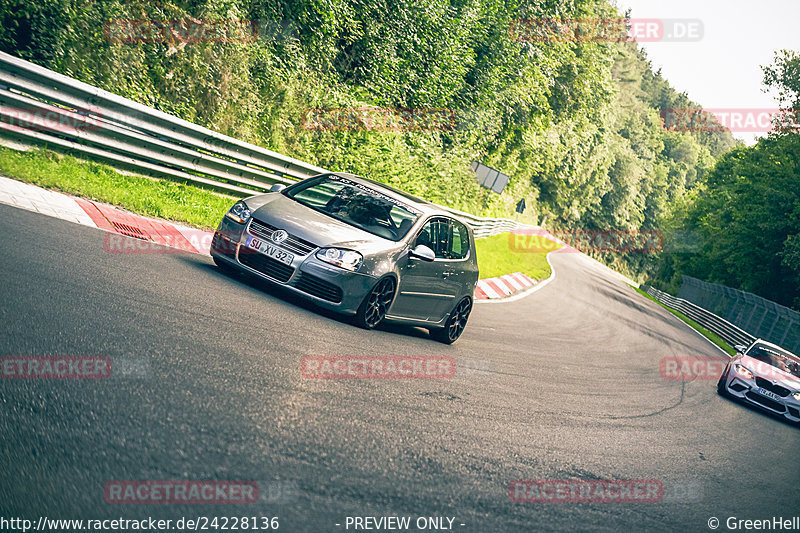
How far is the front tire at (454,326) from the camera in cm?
959

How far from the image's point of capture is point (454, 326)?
9.77 meters

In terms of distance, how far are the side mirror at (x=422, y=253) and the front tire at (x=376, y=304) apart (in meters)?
0.45

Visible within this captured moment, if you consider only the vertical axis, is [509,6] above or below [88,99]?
above

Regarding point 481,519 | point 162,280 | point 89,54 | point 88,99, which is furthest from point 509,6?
point 481,519

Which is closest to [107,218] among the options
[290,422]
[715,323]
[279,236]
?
[279,236]

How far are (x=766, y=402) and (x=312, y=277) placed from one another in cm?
983

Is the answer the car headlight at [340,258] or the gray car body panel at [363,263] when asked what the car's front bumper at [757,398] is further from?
the car headlight at [340,258]

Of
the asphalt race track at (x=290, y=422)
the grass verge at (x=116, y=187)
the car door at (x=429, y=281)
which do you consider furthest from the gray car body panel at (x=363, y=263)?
the grass verge at (x=116, y=187)

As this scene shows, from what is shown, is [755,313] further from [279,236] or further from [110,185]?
[279,236]

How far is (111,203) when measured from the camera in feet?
33.0

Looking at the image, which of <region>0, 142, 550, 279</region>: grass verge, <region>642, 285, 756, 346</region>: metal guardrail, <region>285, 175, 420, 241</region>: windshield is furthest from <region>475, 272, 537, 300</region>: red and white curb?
<region>642, 285, 756, 346</region>: metal guardrail

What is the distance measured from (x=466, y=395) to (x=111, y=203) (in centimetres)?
619

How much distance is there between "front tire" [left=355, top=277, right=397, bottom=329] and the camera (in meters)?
7.88

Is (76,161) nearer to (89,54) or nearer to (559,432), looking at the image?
(89,54)
